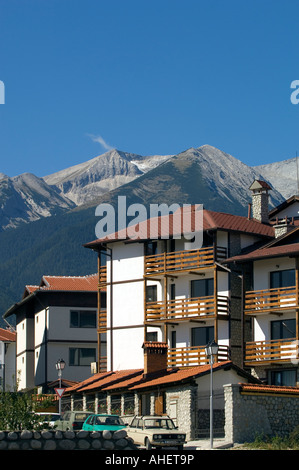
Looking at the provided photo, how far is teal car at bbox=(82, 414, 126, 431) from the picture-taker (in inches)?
1684

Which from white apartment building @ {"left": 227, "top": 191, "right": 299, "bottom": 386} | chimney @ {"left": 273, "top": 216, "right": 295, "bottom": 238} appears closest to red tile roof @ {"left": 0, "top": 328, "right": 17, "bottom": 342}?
chimney @ {"left": 273, "top": 216, "right": 295, "bottom": 238}

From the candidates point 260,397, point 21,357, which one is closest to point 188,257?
point 260,397

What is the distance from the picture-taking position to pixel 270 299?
58312 millimetres

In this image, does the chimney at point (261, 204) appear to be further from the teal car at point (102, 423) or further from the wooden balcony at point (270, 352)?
the teal car at point (102, 423)

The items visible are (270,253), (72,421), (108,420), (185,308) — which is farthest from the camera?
(185,308)

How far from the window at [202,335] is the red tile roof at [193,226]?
5.91 m

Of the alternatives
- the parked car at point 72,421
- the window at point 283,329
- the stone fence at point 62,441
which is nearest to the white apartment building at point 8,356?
the window at point 283,329

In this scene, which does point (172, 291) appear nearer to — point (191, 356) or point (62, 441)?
point (191, 356)

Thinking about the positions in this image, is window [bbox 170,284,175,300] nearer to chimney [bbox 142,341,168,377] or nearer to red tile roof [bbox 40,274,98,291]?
chimney [bbox 142,341,168,377]

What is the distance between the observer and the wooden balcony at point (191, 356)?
59.8m

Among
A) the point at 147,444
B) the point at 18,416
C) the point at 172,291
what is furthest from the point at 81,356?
the point at 147,444

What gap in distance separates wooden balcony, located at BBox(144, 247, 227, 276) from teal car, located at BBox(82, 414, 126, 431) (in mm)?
19416

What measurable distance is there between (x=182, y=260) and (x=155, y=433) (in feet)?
75.1
